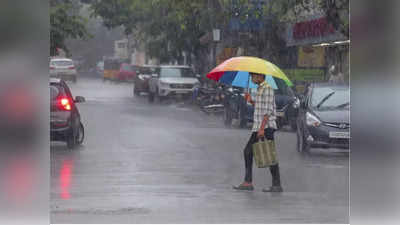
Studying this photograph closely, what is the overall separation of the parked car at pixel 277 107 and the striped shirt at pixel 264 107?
11.1 metres

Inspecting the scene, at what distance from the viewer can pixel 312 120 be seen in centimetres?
1686

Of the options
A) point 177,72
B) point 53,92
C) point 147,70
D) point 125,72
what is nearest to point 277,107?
point 53,92

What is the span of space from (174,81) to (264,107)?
2447 centimetres

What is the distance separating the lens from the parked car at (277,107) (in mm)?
23422

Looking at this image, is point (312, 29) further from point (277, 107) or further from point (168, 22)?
point (168, 22)

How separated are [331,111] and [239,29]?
16.7 metres

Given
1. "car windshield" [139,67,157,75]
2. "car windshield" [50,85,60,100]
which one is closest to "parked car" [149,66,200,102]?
"car windshield" [139,67,157,75]

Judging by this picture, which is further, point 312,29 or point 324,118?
point 312,29

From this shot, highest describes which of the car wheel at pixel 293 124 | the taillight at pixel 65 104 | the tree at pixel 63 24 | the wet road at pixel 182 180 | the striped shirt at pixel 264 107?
the tree at pixel 63 24

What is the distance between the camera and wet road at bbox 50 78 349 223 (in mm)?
10305

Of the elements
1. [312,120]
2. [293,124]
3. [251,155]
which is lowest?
[293,124]

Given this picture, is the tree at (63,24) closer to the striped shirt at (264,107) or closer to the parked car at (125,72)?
the striped shirt at (264,107)

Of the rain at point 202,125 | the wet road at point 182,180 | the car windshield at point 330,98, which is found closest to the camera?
the wet road at point 182,180

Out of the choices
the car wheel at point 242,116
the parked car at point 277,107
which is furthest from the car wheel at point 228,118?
the car wheel at point 242,116
